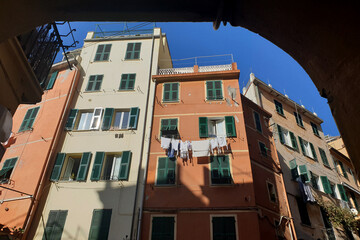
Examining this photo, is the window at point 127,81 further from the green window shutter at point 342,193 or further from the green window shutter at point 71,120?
the green window shutter at point 342,193

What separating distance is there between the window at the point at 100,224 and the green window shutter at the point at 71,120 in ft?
18.5

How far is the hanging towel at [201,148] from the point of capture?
1429cm

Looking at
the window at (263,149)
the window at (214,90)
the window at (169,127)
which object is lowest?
the window at (263,149)

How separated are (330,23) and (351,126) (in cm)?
85

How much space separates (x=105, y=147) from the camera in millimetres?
15125

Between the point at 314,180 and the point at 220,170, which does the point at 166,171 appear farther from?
the point at 314,180

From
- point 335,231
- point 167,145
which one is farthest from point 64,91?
point 335,231

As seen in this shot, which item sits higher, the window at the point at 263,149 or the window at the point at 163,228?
the window at the point at 263,149

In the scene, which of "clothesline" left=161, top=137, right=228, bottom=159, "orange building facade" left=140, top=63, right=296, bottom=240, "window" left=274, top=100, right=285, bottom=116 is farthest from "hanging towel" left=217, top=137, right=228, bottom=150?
"window" left=274, top=100, right=285, bottom=116

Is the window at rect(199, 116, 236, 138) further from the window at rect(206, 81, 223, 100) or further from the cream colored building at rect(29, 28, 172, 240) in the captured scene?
the cream colored building at rect(29, 28, 172, 240)

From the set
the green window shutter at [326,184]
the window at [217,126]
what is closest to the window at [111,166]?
the window at [217,126]

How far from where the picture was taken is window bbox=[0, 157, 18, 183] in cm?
1428

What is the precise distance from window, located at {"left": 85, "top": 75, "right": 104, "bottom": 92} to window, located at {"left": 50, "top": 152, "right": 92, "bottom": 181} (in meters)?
5.08

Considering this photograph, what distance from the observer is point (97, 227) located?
41.3ft
